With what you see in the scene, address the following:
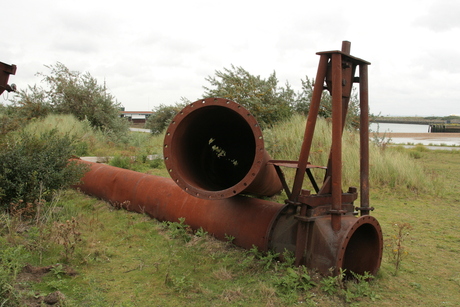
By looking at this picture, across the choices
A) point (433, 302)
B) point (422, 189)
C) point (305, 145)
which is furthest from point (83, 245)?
point (422, 189)

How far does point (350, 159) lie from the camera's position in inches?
342

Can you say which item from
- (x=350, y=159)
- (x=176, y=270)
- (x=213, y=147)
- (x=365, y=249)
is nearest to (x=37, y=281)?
(x=176, y=270)

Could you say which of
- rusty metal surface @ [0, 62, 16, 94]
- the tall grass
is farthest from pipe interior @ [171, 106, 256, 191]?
the tall grass

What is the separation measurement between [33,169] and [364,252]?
4.06 m

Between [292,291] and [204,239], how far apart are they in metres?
1.43

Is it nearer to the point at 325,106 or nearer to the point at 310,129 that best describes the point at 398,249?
the point at 310,129

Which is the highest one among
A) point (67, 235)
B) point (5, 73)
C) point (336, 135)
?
point (5, 73)

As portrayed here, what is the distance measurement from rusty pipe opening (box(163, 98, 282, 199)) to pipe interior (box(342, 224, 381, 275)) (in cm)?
104

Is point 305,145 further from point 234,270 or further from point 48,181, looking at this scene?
point 48,181

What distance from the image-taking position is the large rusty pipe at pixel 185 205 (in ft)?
12.6

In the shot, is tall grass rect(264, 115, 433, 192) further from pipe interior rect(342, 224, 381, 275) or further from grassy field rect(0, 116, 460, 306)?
pipe interior rect(342, 224, 381, 275)

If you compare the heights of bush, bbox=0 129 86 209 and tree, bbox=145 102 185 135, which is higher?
tree, bbox=145 102 185 135

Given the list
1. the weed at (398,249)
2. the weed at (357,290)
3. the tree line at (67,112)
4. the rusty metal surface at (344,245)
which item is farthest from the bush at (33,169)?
the weed at (398,249)

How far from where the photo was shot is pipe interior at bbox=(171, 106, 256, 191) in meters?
3.75
